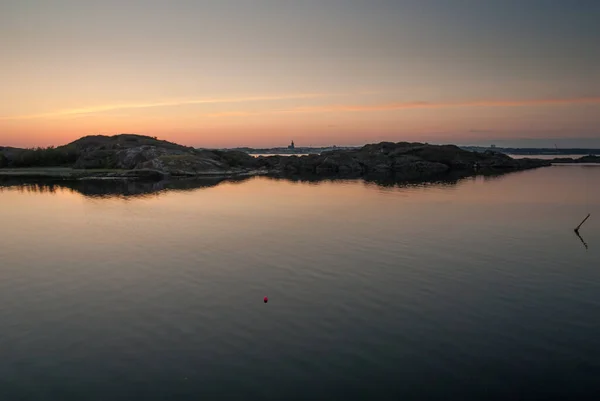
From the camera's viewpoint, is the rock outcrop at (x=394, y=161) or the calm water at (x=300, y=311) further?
the rock outcrop at (x=394, y=161)

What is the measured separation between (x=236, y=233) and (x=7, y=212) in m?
32.0

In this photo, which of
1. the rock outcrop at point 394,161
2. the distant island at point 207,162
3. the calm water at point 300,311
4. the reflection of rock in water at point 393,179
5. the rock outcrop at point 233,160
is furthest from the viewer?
the rock outcrop at point 394,161

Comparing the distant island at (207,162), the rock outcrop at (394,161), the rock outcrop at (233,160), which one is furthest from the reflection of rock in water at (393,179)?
the rock outcrop at (394,161)

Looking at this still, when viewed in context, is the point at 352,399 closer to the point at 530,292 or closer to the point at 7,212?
the point at 530,292

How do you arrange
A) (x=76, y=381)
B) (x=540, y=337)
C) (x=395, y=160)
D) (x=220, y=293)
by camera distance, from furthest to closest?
(x=395, y=160) < (x=220, y=293) < (x=540, y=337) < (x=76, y=381)

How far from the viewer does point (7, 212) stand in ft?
168

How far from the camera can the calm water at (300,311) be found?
14.0 metres

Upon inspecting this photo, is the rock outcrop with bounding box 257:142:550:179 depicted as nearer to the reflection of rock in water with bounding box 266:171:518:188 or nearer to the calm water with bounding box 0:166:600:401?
the reflection of rock in water with bounding box 266:171:518:188

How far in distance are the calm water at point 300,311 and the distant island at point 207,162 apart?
71.3 m

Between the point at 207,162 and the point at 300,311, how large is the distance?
107m

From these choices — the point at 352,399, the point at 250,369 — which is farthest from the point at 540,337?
the point at 250,369

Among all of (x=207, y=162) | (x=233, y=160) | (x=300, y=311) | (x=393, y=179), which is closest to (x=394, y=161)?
(x=393, y=179)

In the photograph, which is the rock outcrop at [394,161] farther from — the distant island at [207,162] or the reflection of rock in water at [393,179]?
the reflection of rock in water at [393,179]

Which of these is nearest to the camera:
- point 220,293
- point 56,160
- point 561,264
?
point 220,293
